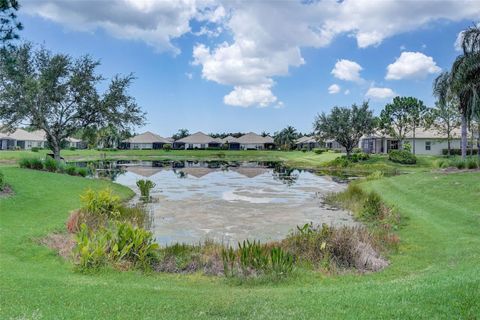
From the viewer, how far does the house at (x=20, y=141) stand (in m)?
89.5

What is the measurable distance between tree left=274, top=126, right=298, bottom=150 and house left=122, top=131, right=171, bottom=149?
104ft

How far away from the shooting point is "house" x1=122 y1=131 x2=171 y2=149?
113 m

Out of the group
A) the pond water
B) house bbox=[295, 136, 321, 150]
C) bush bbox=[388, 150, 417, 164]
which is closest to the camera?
the pond water

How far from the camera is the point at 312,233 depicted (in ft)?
40.3

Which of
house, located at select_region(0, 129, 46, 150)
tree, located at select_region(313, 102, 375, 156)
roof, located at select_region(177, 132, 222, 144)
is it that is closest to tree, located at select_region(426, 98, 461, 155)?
tree, located at select_region(313, 102, 375, 156)

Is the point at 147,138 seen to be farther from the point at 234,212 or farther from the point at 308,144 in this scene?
the point at 234,212

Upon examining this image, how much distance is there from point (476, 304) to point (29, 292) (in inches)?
291

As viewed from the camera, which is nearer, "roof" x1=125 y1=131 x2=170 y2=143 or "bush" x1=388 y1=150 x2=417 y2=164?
"bush" x1=388 y1=150 x2=417 y2=164

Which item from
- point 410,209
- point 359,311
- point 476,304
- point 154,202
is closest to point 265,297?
point 359,311

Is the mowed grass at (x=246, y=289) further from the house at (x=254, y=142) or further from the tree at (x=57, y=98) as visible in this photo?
the house at (x=254, y=142)

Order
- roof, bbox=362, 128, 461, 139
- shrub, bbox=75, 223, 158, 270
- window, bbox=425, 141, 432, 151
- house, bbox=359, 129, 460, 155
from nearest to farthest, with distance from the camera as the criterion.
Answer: shrub, bbox=75, 223, 158, 270 < roof, bbox=362, 128, 461, 139 < house, bbox=359, 129, 460, 155 < window, bbox=425, 141, 432, 151

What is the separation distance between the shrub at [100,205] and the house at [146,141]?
319ft

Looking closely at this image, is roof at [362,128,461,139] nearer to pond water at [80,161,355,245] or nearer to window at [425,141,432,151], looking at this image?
window at [425,141,432,151]

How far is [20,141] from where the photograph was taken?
96.2 m
